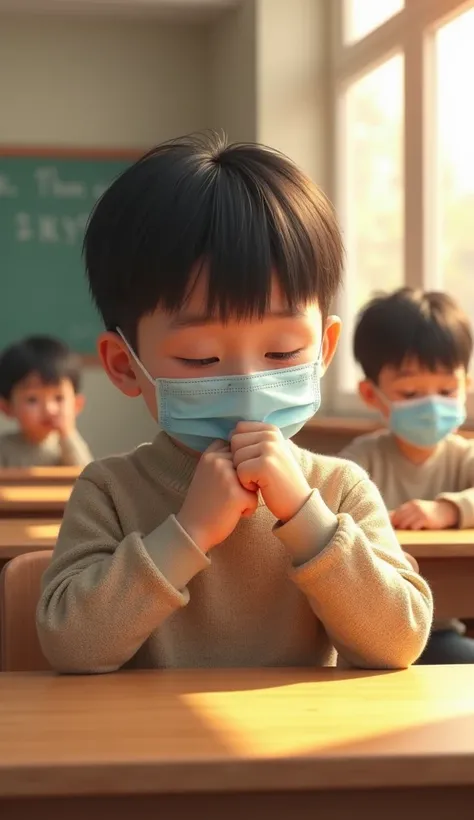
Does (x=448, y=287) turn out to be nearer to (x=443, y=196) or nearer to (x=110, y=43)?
(x=443, y=196)

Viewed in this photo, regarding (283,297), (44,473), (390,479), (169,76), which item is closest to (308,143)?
(169,76)

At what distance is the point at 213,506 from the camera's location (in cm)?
127

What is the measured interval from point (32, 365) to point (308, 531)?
4237 mm

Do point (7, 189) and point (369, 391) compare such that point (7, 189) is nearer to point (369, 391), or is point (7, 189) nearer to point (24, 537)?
point (369, 391)

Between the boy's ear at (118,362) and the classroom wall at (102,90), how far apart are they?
226 inches

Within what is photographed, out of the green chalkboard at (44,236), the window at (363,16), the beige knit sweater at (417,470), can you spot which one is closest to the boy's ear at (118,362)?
the beige knit sweater at (417,470)

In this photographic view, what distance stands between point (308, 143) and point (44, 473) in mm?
2867

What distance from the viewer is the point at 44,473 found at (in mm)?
4016

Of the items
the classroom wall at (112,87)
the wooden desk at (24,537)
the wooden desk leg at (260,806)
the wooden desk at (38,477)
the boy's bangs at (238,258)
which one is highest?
the classroom wall at (112,87)

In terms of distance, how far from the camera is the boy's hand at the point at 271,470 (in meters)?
1.27

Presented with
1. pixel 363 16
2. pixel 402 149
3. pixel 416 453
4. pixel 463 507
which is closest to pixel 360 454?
pixel 416 453

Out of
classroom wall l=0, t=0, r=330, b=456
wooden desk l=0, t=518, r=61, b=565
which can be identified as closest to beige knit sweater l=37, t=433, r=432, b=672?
wooden desk l=0, t=518, r=61, b=565

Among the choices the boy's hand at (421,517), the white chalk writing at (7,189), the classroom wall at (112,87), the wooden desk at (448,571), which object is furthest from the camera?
the white chalk writing at (7,189)

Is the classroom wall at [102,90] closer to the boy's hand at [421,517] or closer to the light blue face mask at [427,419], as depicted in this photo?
the light blue face mask at [427,419]
